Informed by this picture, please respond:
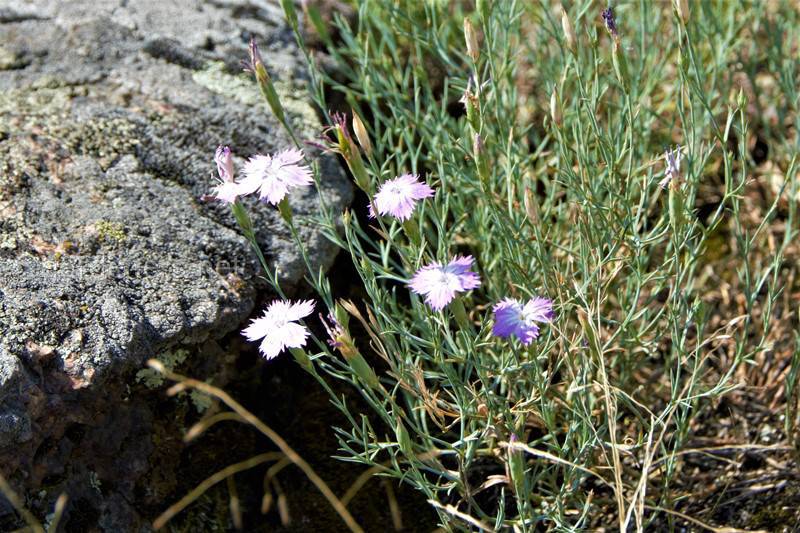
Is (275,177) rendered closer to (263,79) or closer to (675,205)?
(263,79)

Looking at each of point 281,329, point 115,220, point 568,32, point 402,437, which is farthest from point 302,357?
point 568,32

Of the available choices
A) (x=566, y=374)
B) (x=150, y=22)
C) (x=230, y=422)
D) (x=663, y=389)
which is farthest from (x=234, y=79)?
(x=663, y=389)

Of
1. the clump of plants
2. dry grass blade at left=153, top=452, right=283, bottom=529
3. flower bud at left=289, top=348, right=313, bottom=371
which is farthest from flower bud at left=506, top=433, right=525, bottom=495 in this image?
dry grass blade at left=153, top=452, right=283, bottom=529

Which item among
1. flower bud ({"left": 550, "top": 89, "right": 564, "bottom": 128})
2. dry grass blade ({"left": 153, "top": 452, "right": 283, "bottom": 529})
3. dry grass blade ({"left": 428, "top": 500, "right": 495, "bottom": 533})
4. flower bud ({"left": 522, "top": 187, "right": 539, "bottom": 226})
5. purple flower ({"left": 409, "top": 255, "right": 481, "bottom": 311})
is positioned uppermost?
flower bud ({"left": 550, "top": 89, "right": 564, "bottom": 128})

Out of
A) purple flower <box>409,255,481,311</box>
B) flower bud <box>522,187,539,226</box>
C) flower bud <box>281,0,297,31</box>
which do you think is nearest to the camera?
purple flower <box>409,255,481,311</box>

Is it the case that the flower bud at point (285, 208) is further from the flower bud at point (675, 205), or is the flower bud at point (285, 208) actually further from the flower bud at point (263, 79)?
the flower bud at point (675, 205)

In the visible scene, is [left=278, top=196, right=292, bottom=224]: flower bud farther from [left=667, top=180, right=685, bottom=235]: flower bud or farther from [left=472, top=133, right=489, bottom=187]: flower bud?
[left=667, top=180, right=685, bottom=235]: flower bud

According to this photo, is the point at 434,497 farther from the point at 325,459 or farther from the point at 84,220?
the point at 84,220

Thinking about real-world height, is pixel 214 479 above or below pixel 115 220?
below
